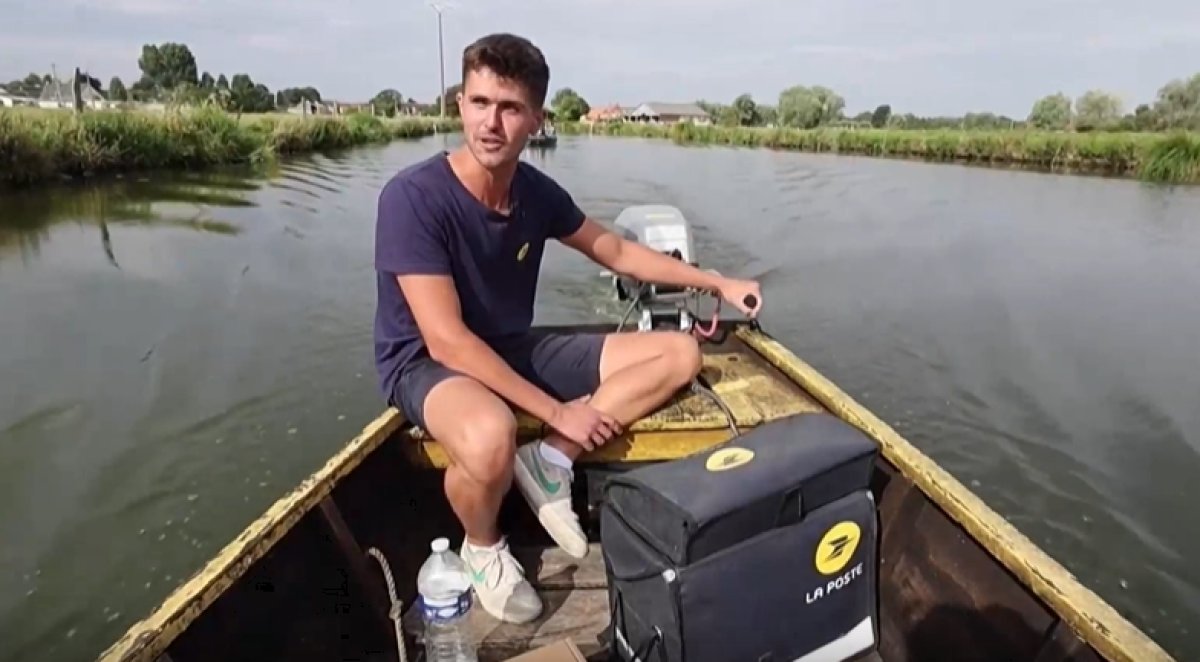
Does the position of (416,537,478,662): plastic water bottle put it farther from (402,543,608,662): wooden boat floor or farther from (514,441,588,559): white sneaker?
(514,441,588,559): white sneaker

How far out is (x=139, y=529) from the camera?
390 cm

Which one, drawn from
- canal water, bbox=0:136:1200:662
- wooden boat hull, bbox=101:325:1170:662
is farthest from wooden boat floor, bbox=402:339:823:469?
canal water, bbox=0:136:1200:662

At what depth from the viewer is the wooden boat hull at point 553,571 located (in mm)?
1711

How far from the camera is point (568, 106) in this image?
8700 cm

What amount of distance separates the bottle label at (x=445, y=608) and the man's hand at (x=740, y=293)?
5.02 ft

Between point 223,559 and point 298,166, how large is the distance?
22545 millimetres

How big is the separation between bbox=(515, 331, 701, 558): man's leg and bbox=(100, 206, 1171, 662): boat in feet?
0.29

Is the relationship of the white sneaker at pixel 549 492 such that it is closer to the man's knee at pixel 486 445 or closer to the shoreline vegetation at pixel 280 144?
the man's knee at pixel 486 445

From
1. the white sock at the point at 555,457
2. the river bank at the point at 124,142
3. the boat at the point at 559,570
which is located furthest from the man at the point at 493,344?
the river bank at the point at 124,142

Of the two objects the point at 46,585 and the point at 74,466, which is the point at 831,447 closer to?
the point at 46,585

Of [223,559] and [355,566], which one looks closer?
[223,559]

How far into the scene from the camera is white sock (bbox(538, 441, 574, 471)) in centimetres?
233

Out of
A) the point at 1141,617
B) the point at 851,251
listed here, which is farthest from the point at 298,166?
the point at 1141,617

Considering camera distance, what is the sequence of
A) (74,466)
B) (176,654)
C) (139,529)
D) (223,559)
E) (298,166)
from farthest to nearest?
1. (298,166)
2. (74,466)
3. (139,529)
4. (223,559)
5. (176,654)
